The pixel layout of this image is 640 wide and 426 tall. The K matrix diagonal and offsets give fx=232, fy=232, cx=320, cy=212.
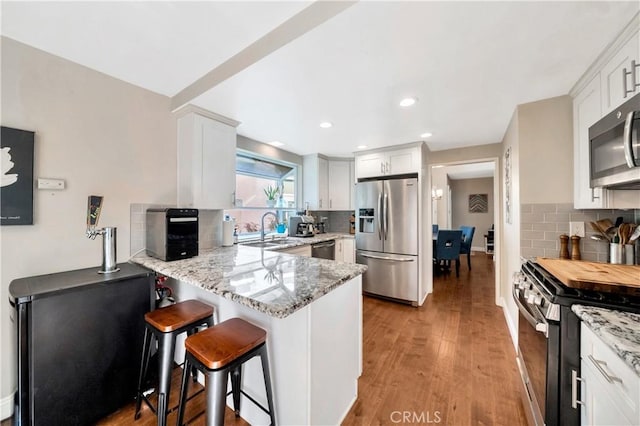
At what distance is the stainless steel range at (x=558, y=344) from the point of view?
3.37 ft

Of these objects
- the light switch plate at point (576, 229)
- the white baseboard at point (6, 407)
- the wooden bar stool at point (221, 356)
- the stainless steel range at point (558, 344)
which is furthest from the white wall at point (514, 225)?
the white baseboard at point (6, 407)

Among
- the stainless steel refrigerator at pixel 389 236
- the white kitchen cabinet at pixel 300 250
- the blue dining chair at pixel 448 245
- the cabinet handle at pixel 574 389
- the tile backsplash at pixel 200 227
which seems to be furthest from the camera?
the blue dining chair at pixel 448 245

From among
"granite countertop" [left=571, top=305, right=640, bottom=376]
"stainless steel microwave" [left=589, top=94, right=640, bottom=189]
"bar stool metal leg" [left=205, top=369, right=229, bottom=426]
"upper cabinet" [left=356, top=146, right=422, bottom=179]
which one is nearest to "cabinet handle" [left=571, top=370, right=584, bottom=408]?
"granite countertop" [left=571, top=305, right=640, bottom=376]

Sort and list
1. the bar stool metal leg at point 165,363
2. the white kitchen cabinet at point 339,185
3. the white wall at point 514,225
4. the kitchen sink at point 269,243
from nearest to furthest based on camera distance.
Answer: the bar stool metal leg at point 165,363 → the white wall at point 514,225 → the kitchen sink at point 269,243 → the white kitchen cabinet at point 339,185

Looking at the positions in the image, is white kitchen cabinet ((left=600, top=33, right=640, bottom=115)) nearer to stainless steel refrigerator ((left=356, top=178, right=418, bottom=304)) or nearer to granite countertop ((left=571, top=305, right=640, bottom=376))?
granite countertop ((left=571, top=305, right=640, bottom=376))

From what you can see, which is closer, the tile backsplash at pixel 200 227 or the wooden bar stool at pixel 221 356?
the wooden bar stool at pixel 221 356

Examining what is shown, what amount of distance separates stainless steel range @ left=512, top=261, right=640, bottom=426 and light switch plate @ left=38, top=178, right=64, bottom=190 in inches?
121

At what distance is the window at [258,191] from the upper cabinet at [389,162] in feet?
3.93

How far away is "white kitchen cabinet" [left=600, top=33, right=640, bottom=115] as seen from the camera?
1.21 m

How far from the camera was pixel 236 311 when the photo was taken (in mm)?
1466

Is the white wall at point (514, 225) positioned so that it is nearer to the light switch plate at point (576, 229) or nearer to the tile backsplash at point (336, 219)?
the light switch plate at point (576, 229)

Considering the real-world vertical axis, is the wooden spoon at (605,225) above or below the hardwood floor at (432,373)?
above

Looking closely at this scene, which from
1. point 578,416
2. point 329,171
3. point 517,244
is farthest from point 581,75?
point 329,171

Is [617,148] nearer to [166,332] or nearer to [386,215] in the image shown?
[386,215]
